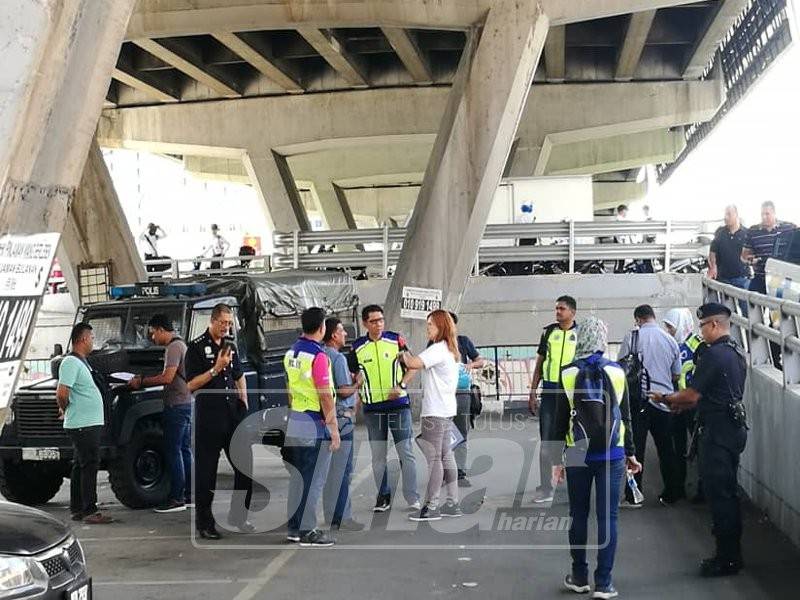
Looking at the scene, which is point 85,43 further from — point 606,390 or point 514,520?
point 514,520

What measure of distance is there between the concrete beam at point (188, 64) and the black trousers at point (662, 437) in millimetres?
15859

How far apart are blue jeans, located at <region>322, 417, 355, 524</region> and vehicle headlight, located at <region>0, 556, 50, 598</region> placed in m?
4.39

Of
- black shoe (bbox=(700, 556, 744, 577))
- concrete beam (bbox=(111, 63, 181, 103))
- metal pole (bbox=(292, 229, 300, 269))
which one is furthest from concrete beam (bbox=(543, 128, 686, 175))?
black shoe (bbox=(700, 556, 744, 577))

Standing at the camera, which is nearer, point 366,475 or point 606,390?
point 606,390

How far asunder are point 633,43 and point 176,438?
21.3 meters

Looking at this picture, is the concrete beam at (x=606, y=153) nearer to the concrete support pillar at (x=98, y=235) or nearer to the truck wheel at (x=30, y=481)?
the concrete support pillar at (x=98, y=235)

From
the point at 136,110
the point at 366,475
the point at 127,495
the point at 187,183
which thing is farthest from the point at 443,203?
the point at 187,183

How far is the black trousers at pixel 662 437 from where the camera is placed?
11234 mm

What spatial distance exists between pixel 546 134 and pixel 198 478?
26086 mm

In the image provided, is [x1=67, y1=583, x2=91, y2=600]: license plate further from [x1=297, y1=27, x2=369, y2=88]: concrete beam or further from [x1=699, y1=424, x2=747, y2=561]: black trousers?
[x1=297, y1=27, x2=369, y2=88]: concrete beam

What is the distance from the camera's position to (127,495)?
1190 centimetres

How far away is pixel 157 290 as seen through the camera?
13.4 m

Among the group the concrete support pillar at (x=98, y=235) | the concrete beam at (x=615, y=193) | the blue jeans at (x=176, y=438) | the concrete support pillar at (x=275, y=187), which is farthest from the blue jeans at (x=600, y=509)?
the concrete beam at (x=615, y=193)

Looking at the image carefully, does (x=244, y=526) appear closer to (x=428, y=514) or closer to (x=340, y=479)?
(x=340, y=479)
